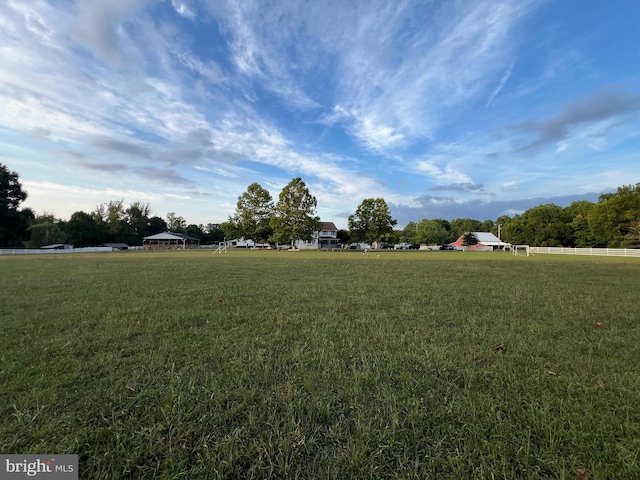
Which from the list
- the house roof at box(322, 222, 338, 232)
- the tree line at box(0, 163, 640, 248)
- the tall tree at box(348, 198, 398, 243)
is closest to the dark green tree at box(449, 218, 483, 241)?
the tree line at box(0, 163, 640, 248)

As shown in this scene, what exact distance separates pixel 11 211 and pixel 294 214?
40.0m

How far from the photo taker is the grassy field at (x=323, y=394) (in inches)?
70.0

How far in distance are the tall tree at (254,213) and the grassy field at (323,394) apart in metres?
48.3

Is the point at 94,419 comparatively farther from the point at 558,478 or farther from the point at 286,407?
the point at 558,478

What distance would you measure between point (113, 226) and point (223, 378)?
8282cm

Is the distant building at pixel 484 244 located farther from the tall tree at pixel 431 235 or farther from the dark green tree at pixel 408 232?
the dark green tree at pixel 408 232

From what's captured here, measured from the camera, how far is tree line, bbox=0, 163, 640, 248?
148 ft

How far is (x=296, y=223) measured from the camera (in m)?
47.3

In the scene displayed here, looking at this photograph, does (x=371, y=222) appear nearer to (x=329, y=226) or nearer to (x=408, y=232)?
(x=329, y=226)

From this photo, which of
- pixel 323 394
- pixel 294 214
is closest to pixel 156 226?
pixel 294 214

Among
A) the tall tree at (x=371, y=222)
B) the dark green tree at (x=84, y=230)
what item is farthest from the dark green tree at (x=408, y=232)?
the dark green tree at (x=84, y=230)

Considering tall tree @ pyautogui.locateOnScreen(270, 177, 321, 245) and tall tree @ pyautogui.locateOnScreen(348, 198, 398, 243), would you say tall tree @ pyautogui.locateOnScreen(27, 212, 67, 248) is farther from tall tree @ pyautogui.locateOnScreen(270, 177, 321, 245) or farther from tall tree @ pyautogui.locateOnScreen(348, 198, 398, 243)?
tall tree @ pyautogui.locateOnScreen(348, 198, 398, 243)

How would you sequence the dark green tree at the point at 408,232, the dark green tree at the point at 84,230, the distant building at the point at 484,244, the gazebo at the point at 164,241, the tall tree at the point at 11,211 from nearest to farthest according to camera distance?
the tall tree at the point at 11,211 → the dark green tree at the point at 84,230 → the gazebo at the point at 164,241 → the distant building at the point at 484,244 → the dark green tree at the point at 408,232

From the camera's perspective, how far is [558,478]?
5.35ft
